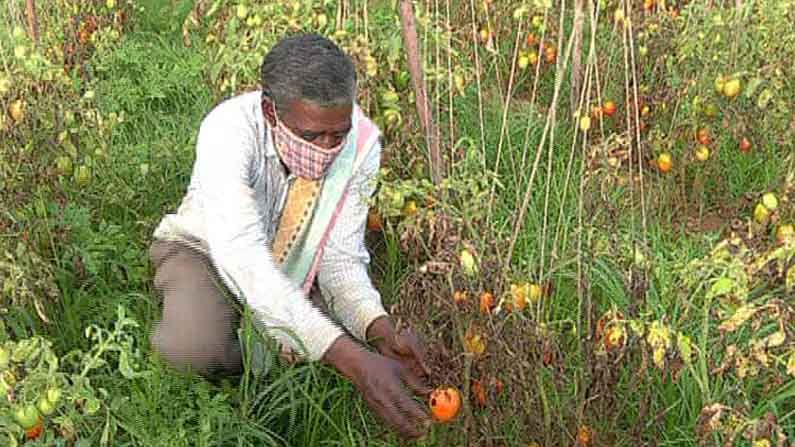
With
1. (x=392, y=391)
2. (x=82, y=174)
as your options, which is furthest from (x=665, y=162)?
(x=82, y=174)

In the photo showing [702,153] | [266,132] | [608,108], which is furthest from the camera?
[608,108]

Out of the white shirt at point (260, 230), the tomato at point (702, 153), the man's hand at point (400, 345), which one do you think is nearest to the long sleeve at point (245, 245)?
the white shirt at point (260, 230)

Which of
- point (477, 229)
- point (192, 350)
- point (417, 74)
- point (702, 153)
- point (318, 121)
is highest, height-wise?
point (417, 74)

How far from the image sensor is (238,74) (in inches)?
109

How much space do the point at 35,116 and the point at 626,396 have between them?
4.94 ft

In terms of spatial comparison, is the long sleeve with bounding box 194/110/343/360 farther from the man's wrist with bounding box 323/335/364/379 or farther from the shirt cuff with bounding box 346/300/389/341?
the shirt cuff with bounding box 346/300/389/341

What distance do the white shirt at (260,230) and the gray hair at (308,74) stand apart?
144 mm

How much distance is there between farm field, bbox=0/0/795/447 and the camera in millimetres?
1628

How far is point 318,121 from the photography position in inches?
75.0

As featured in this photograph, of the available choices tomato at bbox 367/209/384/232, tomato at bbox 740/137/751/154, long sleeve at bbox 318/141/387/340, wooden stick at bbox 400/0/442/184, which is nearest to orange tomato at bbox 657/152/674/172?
tomato at bbox 740/137/751/154

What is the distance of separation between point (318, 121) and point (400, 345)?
0.45 meters

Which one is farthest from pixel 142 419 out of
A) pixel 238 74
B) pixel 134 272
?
pixel 238 74

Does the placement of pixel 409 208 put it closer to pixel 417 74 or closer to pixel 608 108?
pixel 417 74

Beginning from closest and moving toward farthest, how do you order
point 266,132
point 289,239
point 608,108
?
point 266,132
point 289,239
point 608,108
